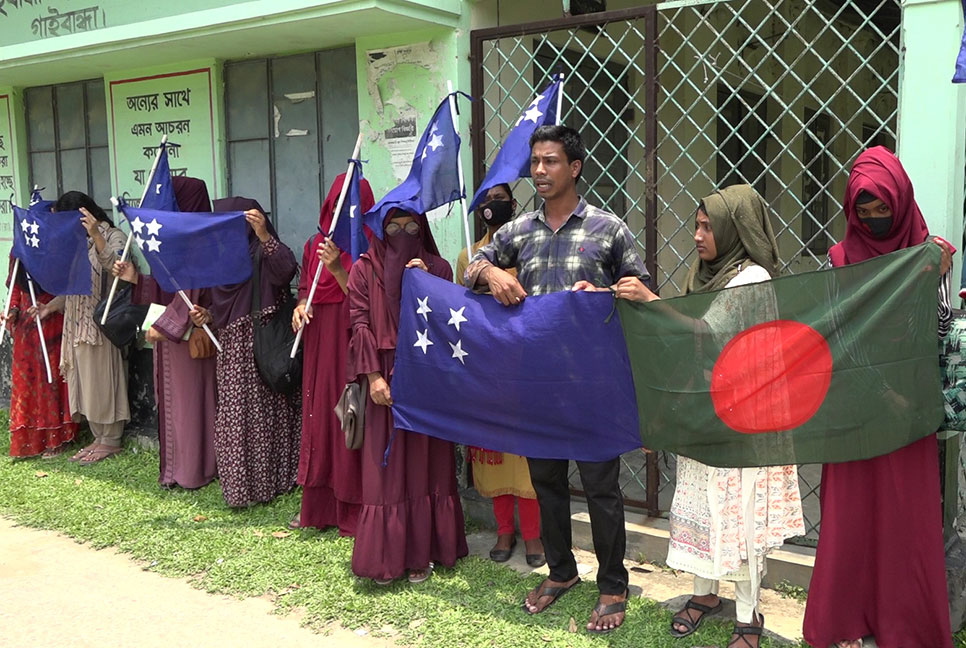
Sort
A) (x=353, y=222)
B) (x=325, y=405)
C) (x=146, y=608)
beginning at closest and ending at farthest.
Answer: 1. (x=146, y=608)
2. (x=353, y=222)
3. (x=325, y=405)

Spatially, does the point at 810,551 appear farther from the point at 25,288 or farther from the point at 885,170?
the point at 25,288

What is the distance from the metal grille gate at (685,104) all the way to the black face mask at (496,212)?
1.95 feet

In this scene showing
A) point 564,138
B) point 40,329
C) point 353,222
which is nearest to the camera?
point 564,138

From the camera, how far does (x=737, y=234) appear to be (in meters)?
3.37

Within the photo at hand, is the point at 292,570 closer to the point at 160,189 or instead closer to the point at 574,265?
the point at 574,265

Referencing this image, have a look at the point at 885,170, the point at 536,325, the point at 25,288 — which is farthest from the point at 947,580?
the point at 25,288

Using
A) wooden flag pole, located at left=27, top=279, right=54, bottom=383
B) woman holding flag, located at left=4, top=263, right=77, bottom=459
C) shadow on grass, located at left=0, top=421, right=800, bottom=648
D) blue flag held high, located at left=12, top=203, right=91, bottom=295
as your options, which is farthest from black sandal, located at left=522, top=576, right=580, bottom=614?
woman holding flag, located at left=4, top=263, right=77, bottom=459

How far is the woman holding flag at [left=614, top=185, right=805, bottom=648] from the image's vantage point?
3.29m

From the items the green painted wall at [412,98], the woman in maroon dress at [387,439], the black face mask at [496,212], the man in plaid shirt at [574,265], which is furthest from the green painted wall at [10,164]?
the man in plaid shirt at [574,265]

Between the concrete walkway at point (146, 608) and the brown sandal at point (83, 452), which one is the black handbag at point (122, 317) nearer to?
the brown sandal at point (83, 452)

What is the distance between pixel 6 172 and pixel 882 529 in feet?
23.6

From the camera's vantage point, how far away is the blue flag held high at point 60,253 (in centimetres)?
594

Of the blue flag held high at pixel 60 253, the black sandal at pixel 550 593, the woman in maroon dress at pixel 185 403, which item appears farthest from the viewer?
the blue flag held high at pixel 60 253

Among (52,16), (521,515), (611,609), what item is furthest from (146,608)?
(52,16)
